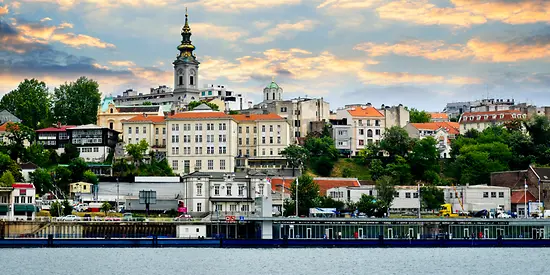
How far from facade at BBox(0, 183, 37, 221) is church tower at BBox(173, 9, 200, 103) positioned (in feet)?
235

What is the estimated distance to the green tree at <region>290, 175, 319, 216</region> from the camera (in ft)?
378

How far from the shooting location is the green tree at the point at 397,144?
142m

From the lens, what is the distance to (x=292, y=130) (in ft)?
504

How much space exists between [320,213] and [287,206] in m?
5.71

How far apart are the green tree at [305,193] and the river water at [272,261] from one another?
16.7 m

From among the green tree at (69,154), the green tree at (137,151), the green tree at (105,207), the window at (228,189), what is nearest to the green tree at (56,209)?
the green tree at (105,207)

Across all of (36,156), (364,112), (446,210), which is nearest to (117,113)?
(36,156)

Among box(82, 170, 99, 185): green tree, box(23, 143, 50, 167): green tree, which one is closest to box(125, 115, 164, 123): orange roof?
box(23, 143, 50, 167): green tree

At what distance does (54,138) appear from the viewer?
14088cm

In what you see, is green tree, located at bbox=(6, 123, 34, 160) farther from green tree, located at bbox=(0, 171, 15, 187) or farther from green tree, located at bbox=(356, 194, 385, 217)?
green tree, located at bbox=(356, 194, 385, 217)

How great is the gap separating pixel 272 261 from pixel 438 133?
7494 cm

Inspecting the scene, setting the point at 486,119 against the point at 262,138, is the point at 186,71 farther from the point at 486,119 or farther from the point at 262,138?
the point at 486,119

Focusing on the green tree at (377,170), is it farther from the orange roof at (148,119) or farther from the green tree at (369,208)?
the orange roof at (148,119)

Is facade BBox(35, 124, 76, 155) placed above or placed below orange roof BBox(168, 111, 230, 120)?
below
